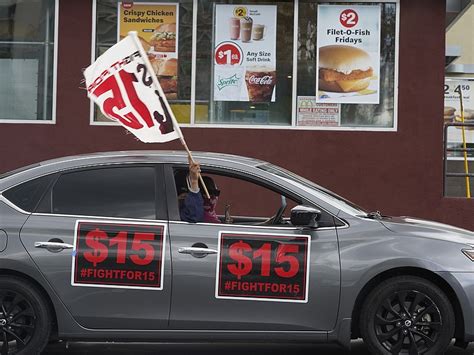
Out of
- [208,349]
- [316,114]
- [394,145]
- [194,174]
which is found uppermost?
[316,114]

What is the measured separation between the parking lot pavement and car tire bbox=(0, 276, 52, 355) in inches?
33.8

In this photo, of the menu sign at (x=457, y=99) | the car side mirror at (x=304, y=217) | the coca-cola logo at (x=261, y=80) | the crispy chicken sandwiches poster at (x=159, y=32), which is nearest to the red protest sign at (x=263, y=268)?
the car side mirror at (x=304, y=217)

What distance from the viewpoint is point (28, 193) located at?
5.57 meters

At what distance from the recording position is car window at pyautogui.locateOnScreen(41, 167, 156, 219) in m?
5.52

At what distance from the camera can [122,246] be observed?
5406mm

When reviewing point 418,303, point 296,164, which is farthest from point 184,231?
point 296,164

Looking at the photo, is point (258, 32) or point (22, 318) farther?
point (258, 32)

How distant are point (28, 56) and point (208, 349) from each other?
22.9ft

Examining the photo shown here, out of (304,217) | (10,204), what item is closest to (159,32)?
(10,204)

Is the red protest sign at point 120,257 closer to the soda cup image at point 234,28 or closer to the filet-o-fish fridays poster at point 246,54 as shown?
the filet-o-fish fridays poster at point 246,54

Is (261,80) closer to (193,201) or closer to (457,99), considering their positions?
(457,99)

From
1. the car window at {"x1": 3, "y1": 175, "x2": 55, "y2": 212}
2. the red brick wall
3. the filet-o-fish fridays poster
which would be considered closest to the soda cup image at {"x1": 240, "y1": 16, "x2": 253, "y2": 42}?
the filet-o-fish fridays poster

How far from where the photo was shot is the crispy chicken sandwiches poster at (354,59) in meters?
11.3

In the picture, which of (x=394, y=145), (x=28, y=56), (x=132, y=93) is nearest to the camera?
(x=132, y=93)
